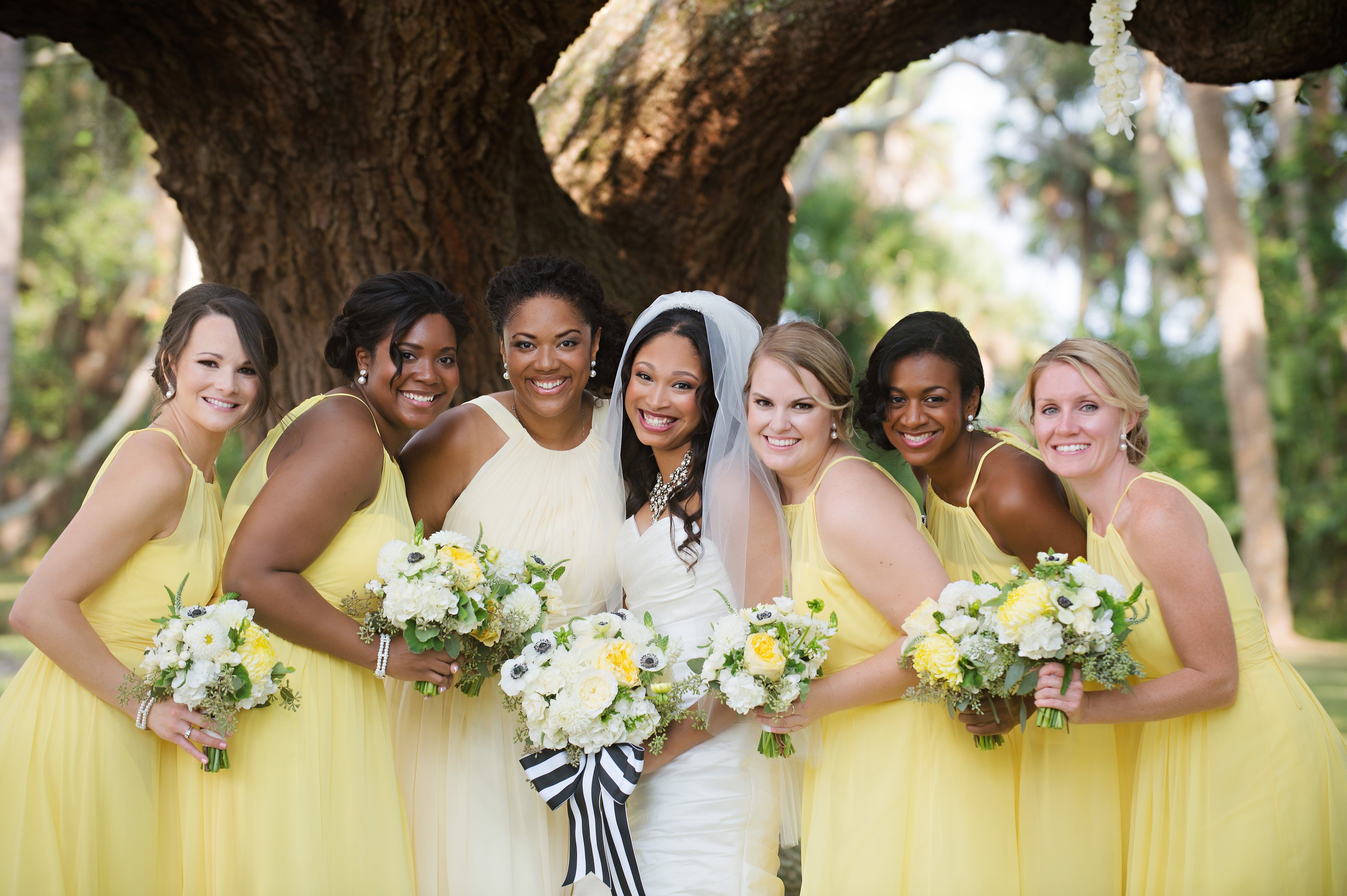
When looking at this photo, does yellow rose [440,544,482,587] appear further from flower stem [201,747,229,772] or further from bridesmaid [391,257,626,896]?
flower stem [201,747,229,772]

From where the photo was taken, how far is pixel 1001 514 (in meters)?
3.92

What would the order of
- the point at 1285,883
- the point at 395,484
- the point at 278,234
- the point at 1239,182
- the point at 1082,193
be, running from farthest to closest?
the point at 1082,193 → the point at 1239,182 → the point at 278,234 → the point at 395,484 → the point at 1285,883

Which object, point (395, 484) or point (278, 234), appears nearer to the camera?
point (395, 484)

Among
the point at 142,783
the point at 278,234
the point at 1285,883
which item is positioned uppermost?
the point at 278,234

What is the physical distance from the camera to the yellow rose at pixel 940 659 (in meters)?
3.11

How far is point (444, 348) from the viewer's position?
166 inches

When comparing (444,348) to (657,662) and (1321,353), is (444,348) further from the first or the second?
(1321,353)

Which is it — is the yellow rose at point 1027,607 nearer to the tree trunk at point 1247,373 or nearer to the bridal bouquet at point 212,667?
the bridal bouquet at point 212,667

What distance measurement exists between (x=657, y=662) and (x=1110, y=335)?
21332 millimetres

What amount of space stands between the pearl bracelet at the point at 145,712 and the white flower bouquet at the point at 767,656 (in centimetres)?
177

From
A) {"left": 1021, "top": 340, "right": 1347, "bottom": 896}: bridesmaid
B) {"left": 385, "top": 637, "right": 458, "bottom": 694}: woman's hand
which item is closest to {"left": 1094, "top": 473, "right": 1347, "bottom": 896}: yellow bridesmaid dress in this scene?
{"left": 1021, "top": 340, "right": 1347, "bottom": 896}: bridesmaid

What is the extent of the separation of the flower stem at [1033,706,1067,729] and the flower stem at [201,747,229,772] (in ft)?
8.44

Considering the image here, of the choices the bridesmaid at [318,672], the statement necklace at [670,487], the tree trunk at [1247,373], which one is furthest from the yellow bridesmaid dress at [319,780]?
the tree trunk at [1247,373]

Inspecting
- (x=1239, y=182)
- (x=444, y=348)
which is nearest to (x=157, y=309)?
(x=444, y=348)
